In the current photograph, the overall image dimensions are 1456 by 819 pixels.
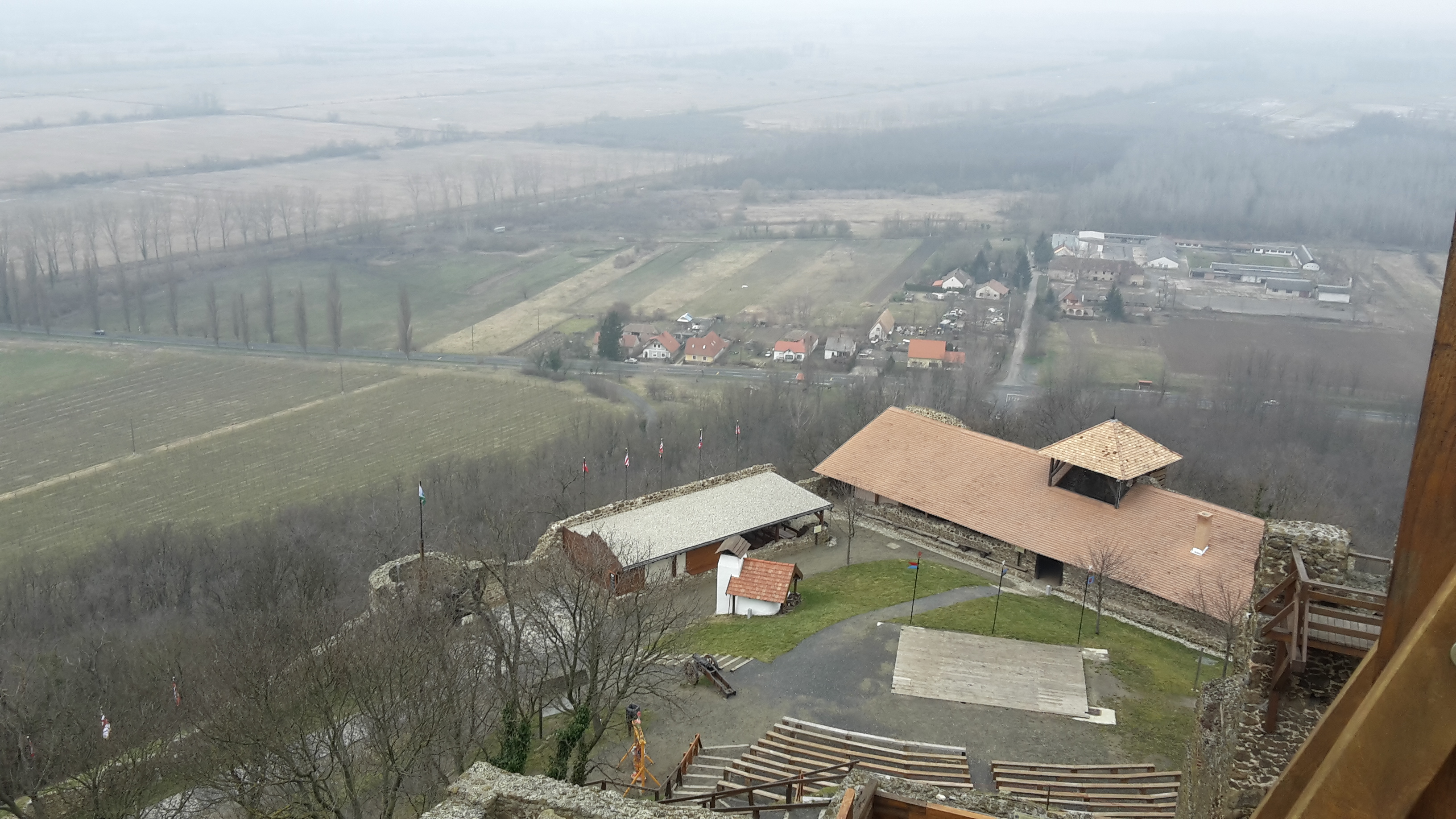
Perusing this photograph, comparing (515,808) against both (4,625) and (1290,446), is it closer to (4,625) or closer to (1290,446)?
(4,625)

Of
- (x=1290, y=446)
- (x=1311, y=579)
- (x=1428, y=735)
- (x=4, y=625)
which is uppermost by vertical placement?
(x=1428, y=735)

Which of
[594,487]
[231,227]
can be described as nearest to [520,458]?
[594,487]

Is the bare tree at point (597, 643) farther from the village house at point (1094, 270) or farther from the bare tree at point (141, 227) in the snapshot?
the bare tree at point (141, 227)

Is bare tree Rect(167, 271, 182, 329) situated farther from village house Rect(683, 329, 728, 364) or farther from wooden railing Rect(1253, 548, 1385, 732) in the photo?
wooden railing Rect(1253, 548, 1385, 732)

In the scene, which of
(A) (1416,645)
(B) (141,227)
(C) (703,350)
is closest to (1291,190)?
(C) (703,350)

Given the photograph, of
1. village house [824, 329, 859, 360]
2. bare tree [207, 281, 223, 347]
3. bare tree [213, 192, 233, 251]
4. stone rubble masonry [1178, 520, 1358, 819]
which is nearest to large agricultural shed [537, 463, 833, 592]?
stone rubble masonry [1178, 520, 1358, 819]

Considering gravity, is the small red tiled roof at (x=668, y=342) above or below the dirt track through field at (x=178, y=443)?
above

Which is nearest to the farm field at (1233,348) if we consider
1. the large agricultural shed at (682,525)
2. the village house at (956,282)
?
the village house at (956,282)

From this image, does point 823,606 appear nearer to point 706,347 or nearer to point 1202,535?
point 1202,535
